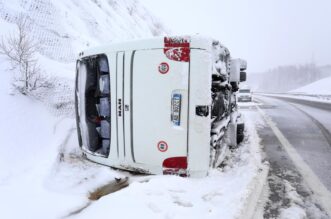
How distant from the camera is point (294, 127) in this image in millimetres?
9281

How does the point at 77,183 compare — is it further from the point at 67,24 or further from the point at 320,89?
the point at 320,89

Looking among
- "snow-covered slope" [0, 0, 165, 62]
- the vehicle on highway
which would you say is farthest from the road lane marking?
the vehicle on highway

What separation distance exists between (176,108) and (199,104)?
0.32m

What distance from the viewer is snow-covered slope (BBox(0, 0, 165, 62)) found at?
1109cm

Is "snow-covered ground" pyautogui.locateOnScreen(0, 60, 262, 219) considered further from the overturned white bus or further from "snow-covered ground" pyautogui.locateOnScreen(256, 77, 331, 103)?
"snow-covered ground" pyautogui.locateOnScreen(256, 77, 331, 103)

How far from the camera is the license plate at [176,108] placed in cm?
382

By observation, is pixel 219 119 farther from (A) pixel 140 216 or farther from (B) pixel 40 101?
(B) pixel 40 101

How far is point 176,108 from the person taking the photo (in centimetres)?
383

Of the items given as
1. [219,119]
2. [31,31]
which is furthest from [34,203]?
[31,31]

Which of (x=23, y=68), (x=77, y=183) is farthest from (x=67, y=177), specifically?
(x=23, y=68)

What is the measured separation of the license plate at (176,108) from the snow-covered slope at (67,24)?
8.00m

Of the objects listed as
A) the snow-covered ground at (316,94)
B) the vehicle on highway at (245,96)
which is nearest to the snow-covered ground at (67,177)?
the vehicle on highway at (245,96)

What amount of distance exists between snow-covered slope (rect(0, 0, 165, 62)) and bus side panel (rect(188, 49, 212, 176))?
8.14 metres

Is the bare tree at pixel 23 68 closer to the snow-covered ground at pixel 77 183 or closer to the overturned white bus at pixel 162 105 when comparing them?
the snow-covered ground at pixel 77 183
